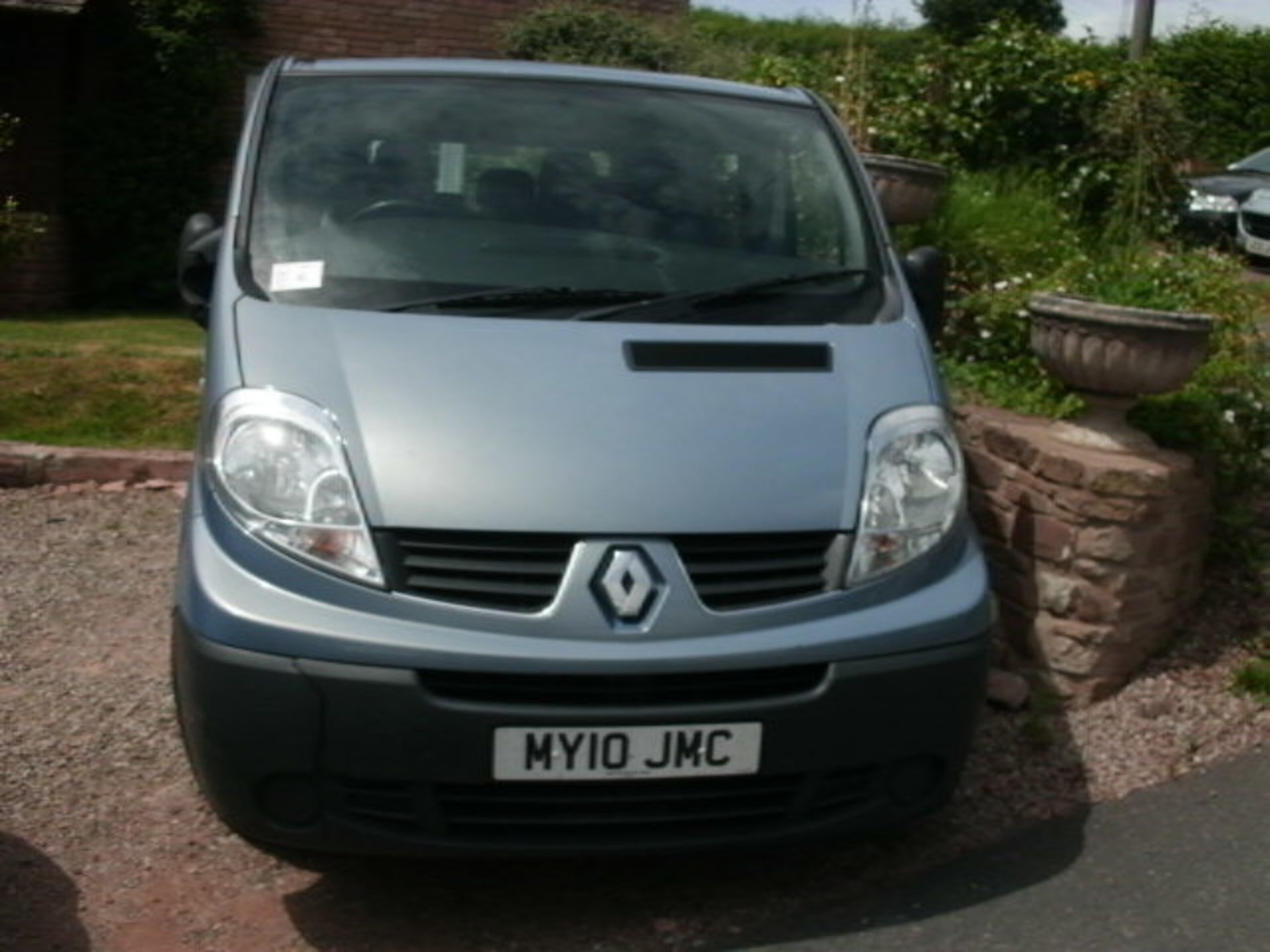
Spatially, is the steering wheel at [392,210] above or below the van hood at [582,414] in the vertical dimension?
above

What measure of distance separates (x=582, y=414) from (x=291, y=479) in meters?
0.68

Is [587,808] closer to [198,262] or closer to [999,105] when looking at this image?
[198,262]

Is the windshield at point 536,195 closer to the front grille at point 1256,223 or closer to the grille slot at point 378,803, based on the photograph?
the grille slot at point 378,803

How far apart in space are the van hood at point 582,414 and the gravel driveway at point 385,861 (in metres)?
0.99

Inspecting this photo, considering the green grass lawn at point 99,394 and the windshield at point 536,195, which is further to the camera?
the green grass lawn at point 99,394

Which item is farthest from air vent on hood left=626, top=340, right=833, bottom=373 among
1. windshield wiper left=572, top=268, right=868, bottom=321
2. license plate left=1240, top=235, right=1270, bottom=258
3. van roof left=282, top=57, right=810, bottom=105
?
license plate left=1240, top=235, right=1270, bottom=258

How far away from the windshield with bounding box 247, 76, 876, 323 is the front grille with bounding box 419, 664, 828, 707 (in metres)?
1.13

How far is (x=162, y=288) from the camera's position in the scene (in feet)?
49.1

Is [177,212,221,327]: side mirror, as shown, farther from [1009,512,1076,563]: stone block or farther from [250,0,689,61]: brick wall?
[250,0,689,61]: brick wall

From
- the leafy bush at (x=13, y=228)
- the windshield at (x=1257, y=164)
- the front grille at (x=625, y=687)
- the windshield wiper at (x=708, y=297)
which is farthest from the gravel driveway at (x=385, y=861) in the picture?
the windshield at (x=1257, y=164)

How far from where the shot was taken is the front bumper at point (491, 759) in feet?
13.0

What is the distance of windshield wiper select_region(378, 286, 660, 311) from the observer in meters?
4.75

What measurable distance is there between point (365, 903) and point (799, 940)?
105 cm

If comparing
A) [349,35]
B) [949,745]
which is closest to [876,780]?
[949,745]
